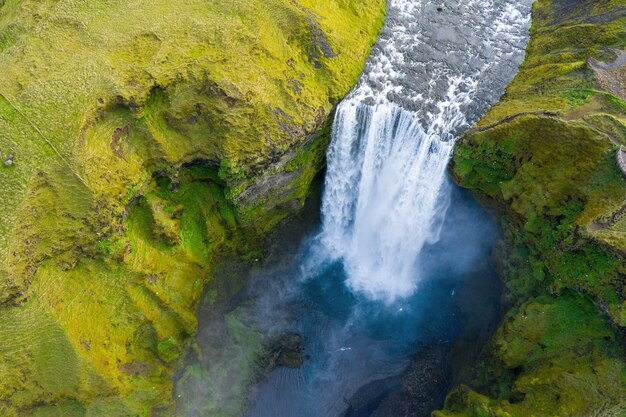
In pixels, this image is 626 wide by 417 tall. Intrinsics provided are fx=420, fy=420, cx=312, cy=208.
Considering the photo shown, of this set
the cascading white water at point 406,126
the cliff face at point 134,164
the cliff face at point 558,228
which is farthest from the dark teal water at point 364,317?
the cliff face at point 134,164

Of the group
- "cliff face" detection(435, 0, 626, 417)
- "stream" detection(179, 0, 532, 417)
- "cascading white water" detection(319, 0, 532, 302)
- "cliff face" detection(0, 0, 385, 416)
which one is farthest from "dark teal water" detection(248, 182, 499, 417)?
"cliff face" detection(0, 0, 385, 416)

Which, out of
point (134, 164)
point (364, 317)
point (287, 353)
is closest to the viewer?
point (134, 164)

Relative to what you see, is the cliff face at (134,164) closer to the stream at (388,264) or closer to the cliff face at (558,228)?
the stream at (388,264)

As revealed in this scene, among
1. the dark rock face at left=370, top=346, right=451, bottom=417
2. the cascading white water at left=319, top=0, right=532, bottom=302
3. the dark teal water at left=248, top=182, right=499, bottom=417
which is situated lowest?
the dark rock face at left=370, top=346, right=451, bottom=417

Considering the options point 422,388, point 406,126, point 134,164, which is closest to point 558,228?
point 406,126

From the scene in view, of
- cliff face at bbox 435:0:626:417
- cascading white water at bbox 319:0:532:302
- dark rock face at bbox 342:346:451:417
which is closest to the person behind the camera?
cliff face at bbox 435:0:626:417

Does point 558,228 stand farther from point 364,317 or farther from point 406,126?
point 364,317

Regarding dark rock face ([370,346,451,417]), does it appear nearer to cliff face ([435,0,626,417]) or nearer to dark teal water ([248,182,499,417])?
dark teal water ([248,182,499,417])
